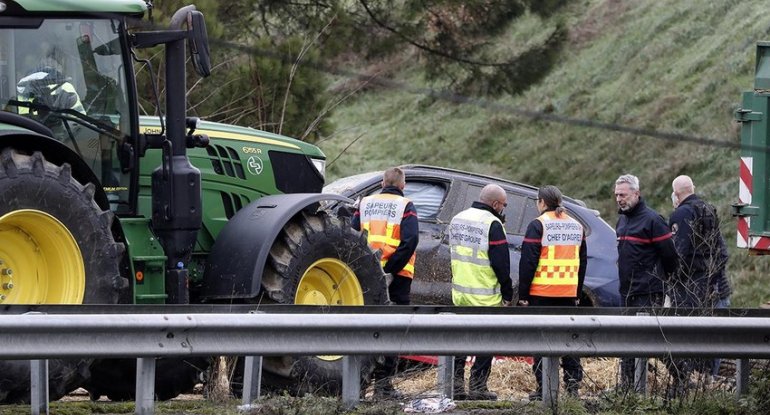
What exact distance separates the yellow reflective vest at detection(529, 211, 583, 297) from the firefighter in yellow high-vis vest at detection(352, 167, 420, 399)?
1066mm

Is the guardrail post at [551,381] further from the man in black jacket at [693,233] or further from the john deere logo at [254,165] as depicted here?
the john deere logo at [254,165]

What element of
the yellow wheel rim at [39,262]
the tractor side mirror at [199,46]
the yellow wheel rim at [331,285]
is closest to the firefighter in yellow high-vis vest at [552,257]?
the yellow wheel rim at [331,285]

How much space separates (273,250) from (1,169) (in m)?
2.11

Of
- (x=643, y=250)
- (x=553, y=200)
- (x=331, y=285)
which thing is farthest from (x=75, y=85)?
(x=643, y=250)

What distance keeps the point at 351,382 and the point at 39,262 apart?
1.92 metres

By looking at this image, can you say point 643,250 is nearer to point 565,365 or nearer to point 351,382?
point 565,365

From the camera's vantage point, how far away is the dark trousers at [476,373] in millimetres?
8297

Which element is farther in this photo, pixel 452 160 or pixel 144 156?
pixel 452 160

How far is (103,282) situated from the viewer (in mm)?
7367

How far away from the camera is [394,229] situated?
1029 cm

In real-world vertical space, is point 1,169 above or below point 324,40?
below

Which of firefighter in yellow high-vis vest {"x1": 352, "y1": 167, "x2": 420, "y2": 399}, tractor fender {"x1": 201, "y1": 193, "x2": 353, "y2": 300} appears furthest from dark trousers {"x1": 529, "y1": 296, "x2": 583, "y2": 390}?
tractor fender {"x1": 201, "y1": 193, "x2": 353, "y2": 300}

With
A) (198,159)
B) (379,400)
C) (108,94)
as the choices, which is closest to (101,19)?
(108,94)

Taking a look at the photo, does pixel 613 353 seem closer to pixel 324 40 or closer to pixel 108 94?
pixel 108 94
